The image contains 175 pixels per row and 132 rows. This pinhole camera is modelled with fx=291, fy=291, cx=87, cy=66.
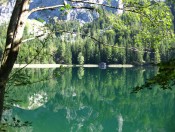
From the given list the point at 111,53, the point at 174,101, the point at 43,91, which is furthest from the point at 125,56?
the point at 174,101

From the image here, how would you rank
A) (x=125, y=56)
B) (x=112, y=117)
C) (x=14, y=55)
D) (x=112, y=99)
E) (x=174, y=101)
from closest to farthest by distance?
(x=14, y=55), (x=112, y=117), (x=174, y=101), (x=112, y=99), (x=125, y=56)

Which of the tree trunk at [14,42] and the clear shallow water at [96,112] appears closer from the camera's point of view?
the tree trunk at [14,42]

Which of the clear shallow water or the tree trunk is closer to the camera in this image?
the tree trunk

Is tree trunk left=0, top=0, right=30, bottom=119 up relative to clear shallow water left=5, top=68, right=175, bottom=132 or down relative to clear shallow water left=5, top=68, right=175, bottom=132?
up

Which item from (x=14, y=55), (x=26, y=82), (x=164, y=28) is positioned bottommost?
(x=26, y=82)

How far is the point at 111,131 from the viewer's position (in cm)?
3078

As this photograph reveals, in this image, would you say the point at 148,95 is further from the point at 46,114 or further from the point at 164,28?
the point at 164,28

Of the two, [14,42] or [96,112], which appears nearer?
[14,42]

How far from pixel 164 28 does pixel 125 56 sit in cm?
14225

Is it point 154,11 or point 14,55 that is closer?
point 14,55

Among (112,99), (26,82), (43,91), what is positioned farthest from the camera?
(43,91)

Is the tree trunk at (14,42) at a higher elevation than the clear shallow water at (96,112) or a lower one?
higher

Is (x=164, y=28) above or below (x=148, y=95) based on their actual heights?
above

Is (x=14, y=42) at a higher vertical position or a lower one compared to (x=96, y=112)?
higher
